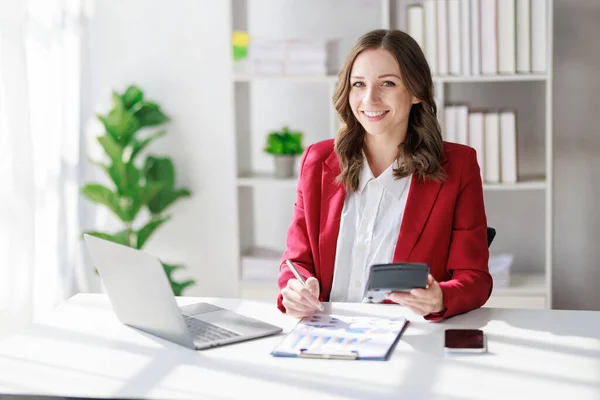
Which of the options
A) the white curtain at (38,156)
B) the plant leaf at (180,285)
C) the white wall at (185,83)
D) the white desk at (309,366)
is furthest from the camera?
the white wall at (185,83)

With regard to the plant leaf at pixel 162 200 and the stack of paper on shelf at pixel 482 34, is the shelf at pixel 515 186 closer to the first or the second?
the stack of paper on shelf at pixel 482 34

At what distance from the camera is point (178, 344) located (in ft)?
6.57

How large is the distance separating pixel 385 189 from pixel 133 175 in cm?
187

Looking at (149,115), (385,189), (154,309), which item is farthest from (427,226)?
(149,115)

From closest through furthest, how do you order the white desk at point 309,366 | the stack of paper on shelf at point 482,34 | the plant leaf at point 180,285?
the white desk at point 309,366, the stack of paper on shelf at point 482,34, the plant leaf at point 180,285

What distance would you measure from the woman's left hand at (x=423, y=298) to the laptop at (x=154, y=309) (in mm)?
292

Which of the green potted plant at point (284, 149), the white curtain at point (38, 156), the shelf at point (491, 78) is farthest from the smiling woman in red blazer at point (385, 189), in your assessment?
the white curtain at point (38, 156)

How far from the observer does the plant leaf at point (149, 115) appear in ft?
13.9

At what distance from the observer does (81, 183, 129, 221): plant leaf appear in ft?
13.3

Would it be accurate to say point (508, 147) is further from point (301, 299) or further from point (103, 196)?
point (301, 299)

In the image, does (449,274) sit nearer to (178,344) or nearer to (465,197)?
(465,197)

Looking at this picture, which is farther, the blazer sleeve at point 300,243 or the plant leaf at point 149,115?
the plant leaf at point 149,115

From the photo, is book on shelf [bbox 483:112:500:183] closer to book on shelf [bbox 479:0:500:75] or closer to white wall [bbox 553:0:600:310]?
book on shelf [bbox 479:0:500:75]

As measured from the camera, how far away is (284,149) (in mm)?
4039
